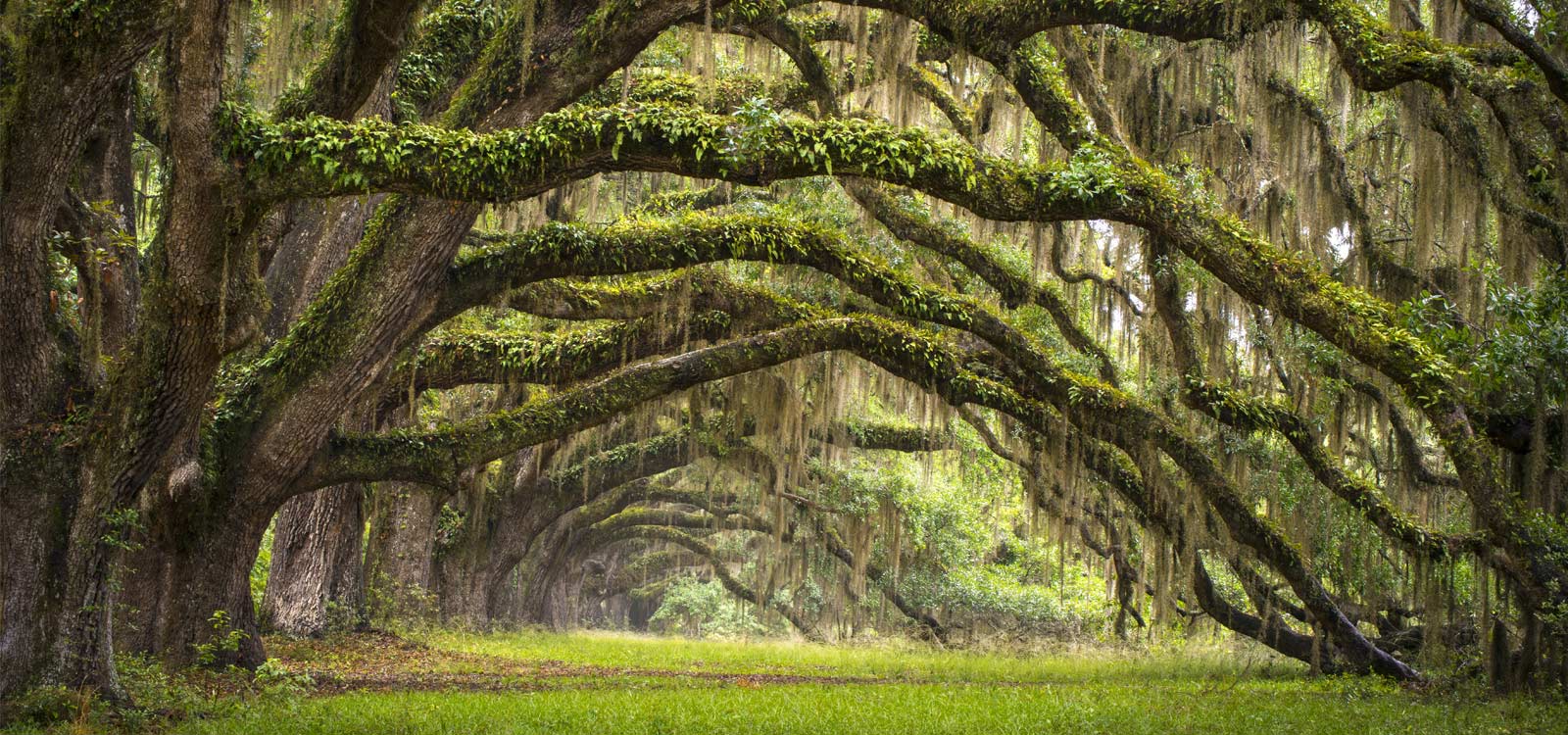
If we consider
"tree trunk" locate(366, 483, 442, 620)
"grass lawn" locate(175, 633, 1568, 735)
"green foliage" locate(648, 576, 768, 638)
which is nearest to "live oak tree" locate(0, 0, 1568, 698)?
"grass lawn" locate(175, 633, 1568, 735)

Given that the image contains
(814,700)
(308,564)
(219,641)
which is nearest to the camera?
(219,641)

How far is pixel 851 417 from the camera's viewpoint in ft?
59.6

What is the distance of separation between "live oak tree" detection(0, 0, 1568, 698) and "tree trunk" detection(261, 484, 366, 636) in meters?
0.06

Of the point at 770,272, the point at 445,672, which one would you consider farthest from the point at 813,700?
the point at 770,272

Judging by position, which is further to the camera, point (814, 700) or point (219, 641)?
point (814, 700)

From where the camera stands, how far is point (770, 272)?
14.8m

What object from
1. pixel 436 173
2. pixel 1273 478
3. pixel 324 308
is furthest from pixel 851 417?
pixel 436 173

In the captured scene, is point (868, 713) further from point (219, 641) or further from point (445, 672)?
point (219, 641)

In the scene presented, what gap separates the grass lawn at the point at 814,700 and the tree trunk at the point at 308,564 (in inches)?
25.0

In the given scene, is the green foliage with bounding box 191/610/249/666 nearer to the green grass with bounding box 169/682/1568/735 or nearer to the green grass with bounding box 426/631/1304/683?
the green grass with bounding box 169/682/1568/735

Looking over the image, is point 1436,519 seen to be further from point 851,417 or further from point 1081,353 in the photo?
point 851,417

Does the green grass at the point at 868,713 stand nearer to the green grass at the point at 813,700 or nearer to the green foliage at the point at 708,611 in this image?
the green grass at the point at 813,700

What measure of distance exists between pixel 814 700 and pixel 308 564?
7153 millimetres

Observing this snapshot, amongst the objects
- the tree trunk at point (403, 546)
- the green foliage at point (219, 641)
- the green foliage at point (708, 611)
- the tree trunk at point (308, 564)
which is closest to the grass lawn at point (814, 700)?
the tree trunk at point (308, 564)
